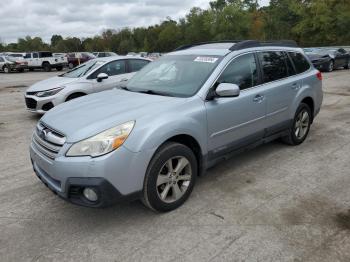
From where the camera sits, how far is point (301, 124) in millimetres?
5848

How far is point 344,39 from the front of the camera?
4972 centimetres

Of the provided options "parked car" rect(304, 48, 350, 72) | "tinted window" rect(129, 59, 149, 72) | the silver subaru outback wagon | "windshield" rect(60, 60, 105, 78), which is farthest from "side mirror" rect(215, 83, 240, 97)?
"parked car" rect(304, 48, 350, 72)

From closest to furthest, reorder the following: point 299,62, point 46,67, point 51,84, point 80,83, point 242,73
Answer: point 242,73
point 299,62
point 80,83
point 51,84
point 46,67

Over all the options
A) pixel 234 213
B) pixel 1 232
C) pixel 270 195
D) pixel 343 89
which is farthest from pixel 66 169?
pixel 343 89

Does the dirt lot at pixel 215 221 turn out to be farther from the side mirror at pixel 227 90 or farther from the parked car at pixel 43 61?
the parked car at pixel 43 61

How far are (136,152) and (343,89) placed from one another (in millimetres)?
11422

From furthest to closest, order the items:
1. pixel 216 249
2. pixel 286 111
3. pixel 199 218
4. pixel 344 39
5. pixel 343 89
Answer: pixel 344 39 < pixel 343 89 < pixel 286 111 < pixel 199 218 < pixel 216 249

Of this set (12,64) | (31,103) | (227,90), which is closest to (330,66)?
(31,103)

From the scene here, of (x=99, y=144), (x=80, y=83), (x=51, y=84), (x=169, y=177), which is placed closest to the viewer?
(x=99, y=144)

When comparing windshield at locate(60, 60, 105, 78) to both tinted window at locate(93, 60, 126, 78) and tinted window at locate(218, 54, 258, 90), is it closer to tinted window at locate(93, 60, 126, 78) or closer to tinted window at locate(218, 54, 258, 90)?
tinted window at locate(93, 60, 126, 78)

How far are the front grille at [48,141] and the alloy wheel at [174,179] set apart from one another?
3.35 ft

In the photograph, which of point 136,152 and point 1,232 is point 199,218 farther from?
point 1,232

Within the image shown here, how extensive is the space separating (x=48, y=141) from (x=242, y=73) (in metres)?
2.51

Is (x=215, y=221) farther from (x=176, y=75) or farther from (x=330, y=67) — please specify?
(x=330, y=67)
